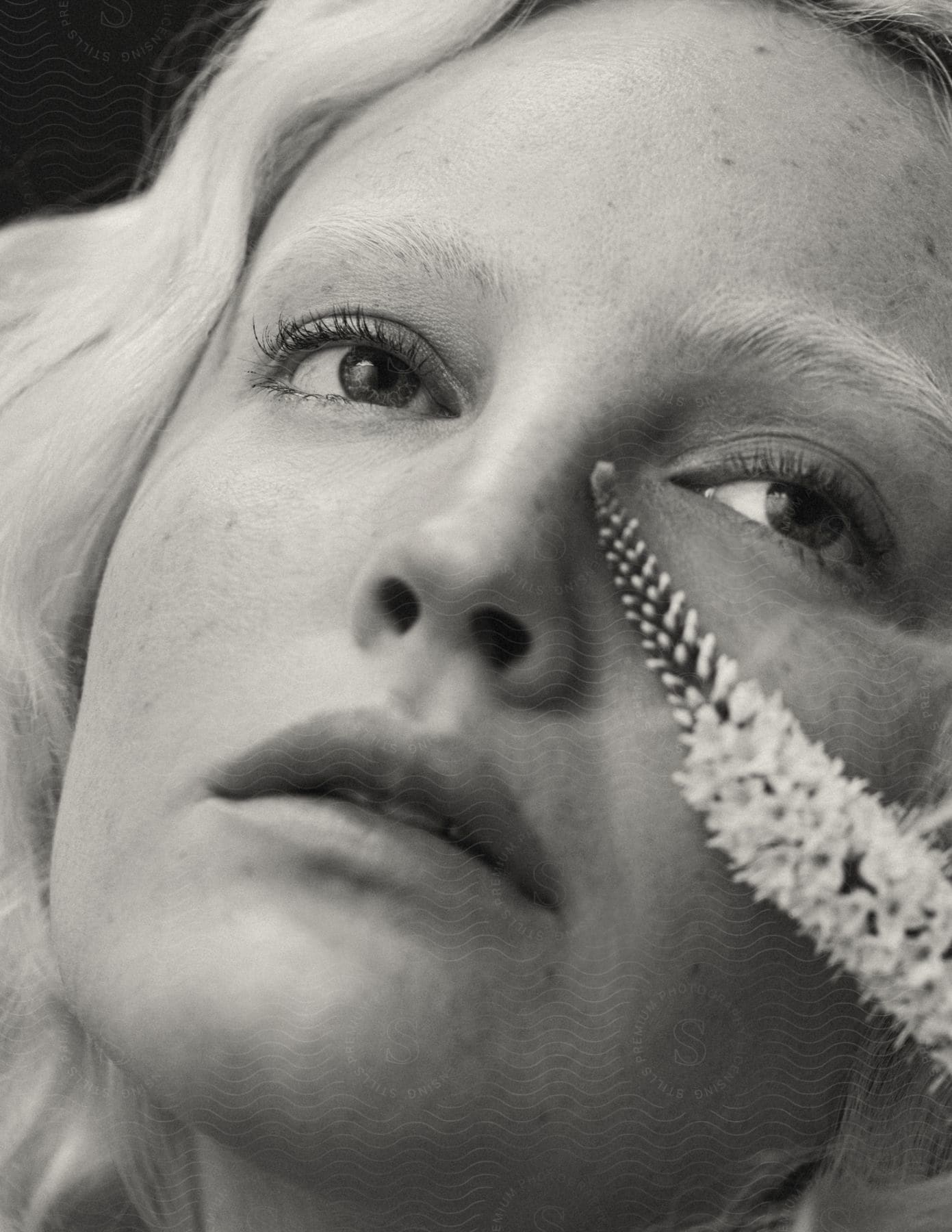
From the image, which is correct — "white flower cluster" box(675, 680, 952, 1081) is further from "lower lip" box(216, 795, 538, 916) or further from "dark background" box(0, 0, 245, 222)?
"dark background" box(0, 0, 245, 222)

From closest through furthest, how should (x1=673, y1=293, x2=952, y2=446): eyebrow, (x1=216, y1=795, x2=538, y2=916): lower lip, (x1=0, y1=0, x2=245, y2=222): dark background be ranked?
(x1=216, y1=795, x2=538, y2=916): lower lip → (x1=673, y1=293, x2=952, y2=446): eyebrow → (x1=0, y1=0, x2=245, y2=222): dark background

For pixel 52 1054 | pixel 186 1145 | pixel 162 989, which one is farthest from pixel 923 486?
pixel 52 1054

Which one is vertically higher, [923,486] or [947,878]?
[923,486]

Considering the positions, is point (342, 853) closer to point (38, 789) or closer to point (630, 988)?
point (630, 988)

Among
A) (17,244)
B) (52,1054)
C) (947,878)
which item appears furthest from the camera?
(17,244)

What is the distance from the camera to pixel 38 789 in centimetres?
110

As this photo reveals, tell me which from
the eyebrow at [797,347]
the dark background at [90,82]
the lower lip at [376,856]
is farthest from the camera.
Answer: the dark background at [90,82]

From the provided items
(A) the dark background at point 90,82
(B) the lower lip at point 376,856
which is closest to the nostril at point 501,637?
(B) the lower lip at point 376,856

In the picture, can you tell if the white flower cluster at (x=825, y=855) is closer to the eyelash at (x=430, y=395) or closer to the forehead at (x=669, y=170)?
the eyelash at (x=430, y=395)

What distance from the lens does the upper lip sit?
0.71 metres

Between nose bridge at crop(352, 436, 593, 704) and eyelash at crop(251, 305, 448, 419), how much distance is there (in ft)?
0.40

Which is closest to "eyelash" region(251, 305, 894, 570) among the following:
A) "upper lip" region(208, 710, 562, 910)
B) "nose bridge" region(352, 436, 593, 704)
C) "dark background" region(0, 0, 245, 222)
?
"nose bridge" region(352, 436, 593, 704)

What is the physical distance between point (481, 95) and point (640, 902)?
57cm

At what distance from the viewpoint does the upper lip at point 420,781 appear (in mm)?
713
